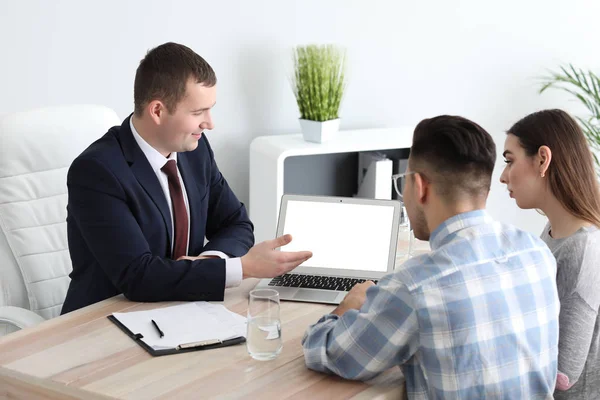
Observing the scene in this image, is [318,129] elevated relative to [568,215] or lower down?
lower down

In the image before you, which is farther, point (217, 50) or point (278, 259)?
point (217, 50)

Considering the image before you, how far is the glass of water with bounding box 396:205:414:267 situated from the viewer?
2.60m

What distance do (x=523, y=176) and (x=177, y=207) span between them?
3.17 feet

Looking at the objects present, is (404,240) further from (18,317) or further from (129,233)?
(18,317)

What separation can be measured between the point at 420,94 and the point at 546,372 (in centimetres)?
305

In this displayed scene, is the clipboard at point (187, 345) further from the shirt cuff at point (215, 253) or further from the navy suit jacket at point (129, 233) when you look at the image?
the shirt cuff at point (215, 253)

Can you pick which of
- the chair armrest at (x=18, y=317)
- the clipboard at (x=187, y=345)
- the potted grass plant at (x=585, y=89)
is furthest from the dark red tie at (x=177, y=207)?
the potted grass plant at (x=585, y=89)

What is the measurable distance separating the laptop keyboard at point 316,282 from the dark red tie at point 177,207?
0.32m

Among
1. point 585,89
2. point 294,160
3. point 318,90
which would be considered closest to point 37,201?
point 318,90

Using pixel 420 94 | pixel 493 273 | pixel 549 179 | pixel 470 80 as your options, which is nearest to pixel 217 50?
pixel 420 94

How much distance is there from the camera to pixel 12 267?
8.86 feet

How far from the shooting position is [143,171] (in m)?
2.38

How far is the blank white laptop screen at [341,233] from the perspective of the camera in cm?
238

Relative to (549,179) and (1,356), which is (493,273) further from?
(1,356)
